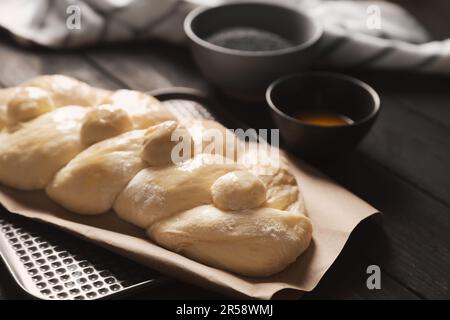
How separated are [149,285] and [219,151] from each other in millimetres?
309

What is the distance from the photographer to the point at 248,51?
59.3 inches

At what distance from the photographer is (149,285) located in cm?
96

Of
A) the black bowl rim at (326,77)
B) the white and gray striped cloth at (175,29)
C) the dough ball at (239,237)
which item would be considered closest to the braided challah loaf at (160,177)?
the dough ball at (239,237)

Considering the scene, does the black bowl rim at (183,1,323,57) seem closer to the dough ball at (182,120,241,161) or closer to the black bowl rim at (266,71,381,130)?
the black bowl rim at (266,71,381,130)

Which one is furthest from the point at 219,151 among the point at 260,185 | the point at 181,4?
the point at 181,4

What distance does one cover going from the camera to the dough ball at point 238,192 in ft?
3.28

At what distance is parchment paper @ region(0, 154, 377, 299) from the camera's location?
0.94m

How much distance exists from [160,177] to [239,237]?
185mm

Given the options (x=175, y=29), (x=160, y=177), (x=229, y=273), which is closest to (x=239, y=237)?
(x=229, y=273)

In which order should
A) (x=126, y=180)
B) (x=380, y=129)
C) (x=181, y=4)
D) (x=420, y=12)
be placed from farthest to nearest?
1. (x=420, y=12)
2. (x=181, y=4)
3. (x=380, y=129)
4. (x=126, y=180)

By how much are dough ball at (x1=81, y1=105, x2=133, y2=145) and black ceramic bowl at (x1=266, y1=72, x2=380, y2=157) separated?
0.34 m

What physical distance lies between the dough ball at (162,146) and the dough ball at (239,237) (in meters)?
0.11

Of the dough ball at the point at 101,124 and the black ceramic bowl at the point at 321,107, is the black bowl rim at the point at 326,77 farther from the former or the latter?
the dough ball at the point at 101,124
